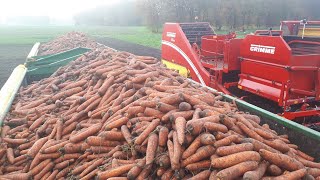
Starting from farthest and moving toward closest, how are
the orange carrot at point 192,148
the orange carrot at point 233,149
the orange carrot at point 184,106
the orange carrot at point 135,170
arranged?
the orange carrot at point 184,106 < the orange carrot at point 135,170 < the orange carrot at point 192,148 < the orange carrot at point 233,149

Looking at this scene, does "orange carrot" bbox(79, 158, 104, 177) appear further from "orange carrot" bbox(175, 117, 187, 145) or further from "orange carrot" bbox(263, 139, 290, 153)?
"orange carrot" bbox(263, 139, 290, 153)

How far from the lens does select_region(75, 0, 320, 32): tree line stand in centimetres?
3809

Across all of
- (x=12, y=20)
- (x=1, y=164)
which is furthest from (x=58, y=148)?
(x=12, y=20)

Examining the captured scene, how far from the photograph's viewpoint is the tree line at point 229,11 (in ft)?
125

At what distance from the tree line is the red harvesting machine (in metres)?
28.8

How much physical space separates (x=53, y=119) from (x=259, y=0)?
43.3 m

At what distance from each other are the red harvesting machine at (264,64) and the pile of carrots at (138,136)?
194cm

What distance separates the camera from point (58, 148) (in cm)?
452

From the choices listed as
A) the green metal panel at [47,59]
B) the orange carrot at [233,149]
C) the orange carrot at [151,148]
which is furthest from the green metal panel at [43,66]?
the orange carrot at [233,149]

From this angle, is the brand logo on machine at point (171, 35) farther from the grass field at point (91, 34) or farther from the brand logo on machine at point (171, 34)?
the grass field at point (91, 34)

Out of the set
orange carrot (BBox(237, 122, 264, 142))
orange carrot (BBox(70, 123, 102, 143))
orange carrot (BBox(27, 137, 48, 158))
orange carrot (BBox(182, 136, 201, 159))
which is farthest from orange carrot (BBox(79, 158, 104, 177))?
orange carrot (BBox(237, 122, 264, 142))

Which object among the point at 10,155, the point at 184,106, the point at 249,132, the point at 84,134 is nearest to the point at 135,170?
the point at 184,106

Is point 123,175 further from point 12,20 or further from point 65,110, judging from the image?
point 12,20

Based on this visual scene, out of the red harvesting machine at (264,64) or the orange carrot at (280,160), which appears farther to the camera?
the red harvesting machine at (264,64)
